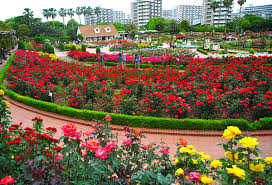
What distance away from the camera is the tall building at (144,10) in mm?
104125

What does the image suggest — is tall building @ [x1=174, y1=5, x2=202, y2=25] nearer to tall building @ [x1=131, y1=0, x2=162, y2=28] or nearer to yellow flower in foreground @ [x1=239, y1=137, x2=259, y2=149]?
tall building @ [x1=131, y1=0, x2=162, y2=28]

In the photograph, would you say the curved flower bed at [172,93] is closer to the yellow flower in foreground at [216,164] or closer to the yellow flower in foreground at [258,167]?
the yellow flower in foreground at [216,164]

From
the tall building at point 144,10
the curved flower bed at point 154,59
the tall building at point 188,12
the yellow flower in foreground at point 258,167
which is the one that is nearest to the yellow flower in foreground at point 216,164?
the yellow flower in foreground at point 258,167

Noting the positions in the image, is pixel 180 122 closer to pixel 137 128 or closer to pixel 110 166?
pixel 137 128

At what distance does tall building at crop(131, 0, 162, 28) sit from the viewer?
104 meters

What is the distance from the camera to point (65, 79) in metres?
11.9

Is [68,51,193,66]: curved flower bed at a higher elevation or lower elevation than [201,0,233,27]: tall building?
lower

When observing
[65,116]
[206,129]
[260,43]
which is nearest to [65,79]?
[65,116]

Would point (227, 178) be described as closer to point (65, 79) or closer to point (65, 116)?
point (65, 116)

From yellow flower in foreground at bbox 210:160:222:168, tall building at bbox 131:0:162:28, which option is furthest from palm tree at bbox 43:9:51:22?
yellow flower in foreground at bbox 210:160:222:168

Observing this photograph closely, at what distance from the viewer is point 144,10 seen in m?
104

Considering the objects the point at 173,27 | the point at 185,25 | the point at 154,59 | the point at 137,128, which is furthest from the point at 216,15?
the point at 137,128

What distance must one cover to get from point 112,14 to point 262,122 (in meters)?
158

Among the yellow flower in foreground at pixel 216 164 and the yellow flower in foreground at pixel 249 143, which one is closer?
the yellow flower in foreground at pixel 249 143
